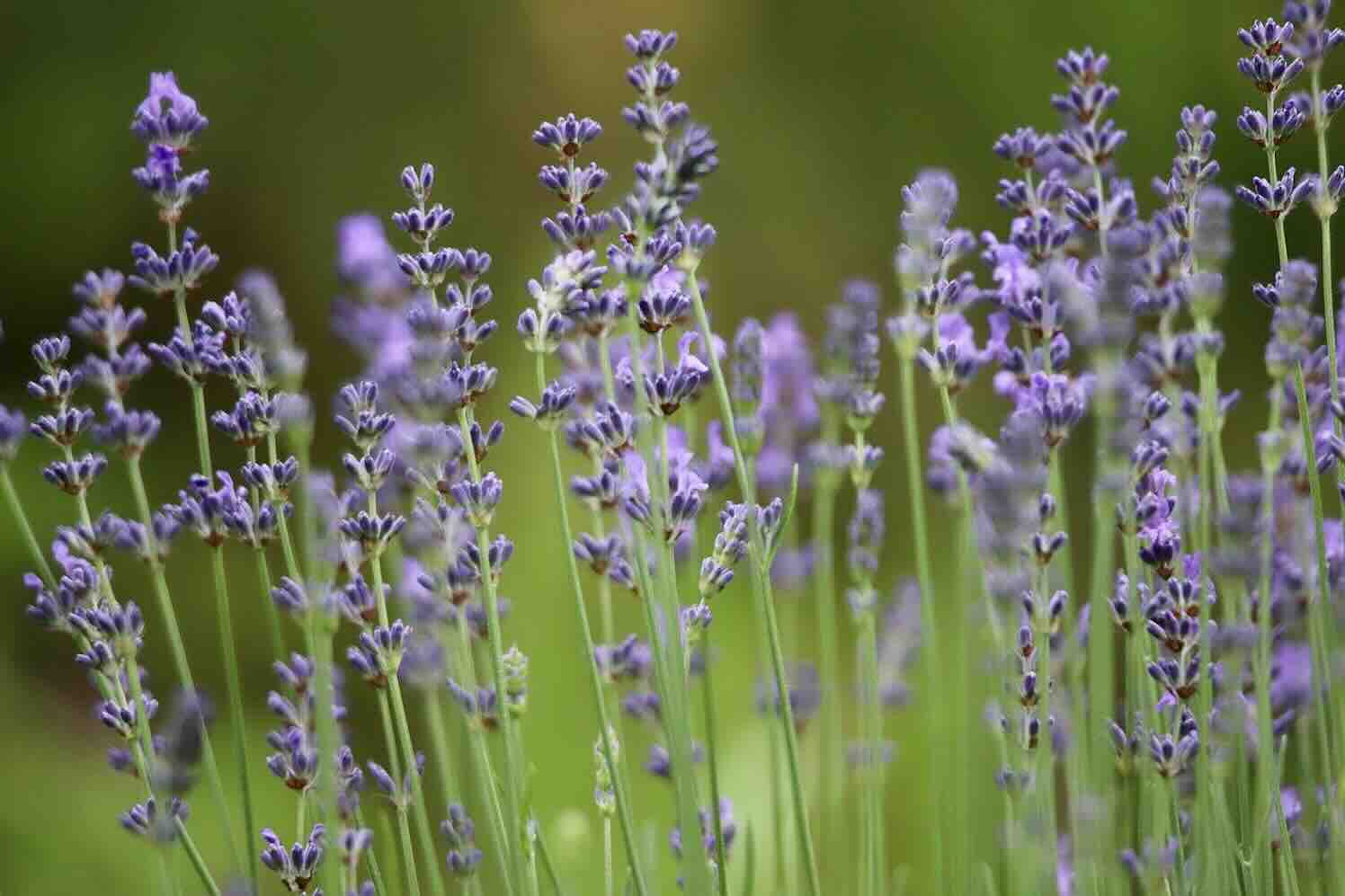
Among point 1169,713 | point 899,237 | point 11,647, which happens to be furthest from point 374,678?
point 899,237

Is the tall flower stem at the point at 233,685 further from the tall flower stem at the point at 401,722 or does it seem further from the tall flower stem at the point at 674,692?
the tall flower stem at the point at 674,692

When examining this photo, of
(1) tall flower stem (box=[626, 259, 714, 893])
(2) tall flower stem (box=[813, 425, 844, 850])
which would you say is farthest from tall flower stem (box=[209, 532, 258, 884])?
(2) tall flower stem (box=[813, 425, 844, 850])

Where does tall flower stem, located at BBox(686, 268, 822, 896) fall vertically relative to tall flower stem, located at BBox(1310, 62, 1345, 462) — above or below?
below

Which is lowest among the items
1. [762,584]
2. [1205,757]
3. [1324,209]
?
[1205,757]

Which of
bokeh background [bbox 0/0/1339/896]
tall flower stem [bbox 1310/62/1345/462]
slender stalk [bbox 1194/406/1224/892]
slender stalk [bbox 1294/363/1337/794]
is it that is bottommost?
slender stalk [bbox 1194/406/1224/892]

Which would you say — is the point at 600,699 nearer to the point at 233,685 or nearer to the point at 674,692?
the point at 674,692

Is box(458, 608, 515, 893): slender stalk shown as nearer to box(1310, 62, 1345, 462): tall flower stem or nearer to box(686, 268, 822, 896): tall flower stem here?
box(686, 268, 822, 896): tall flower stem

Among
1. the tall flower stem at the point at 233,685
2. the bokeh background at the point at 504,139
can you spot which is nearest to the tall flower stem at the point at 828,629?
the tall flower stem at the point at 233,685

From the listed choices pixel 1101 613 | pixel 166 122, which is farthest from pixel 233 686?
pixel 1101 613
